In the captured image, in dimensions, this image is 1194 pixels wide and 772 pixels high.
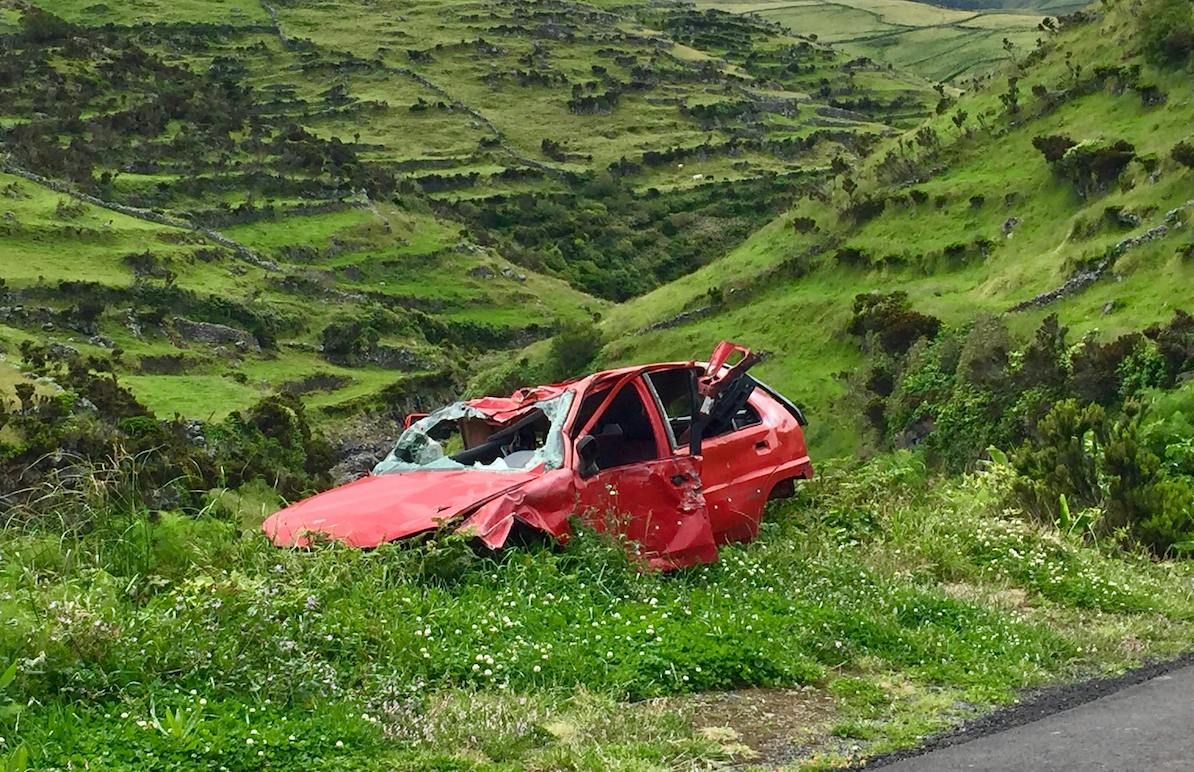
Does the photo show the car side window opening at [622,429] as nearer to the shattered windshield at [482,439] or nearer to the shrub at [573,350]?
the shattered windshield at [482,439]

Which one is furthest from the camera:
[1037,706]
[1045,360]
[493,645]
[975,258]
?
[975,258]

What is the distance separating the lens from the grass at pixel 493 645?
5.46 meters

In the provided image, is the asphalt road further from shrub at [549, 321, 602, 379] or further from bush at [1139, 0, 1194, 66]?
shrub at [549, 321, 602, 379]

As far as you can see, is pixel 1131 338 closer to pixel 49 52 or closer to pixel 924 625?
pixel 924 625

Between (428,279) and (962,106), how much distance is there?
35729mm

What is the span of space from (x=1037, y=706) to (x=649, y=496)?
10.5 ft

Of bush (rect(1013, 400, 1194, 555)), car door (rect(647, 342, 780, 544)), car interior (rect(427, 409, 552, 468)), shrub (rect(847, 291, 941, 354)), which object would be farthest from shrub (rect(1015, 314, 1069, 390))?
car interior (rect(427, 409, 552, 468))

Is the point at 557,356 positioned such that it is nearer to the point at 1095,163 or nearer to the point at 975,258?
the point at 975,258

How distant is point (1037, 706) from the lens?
655 centimetres

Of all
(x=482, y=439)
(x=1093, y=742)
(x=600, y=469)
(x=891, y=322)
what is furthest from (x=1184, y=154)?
(x=1093, y=742)

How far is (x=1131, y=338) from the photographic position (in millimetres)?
31672

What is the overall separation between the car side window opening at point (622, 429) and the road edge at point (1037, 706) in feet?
11.6

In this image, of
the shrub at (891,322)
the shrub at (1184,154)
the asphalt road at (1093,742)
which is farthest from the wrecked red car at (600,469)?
the shrub at (1184,154)

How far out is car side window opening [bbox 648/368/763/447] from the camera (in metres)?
10.2
